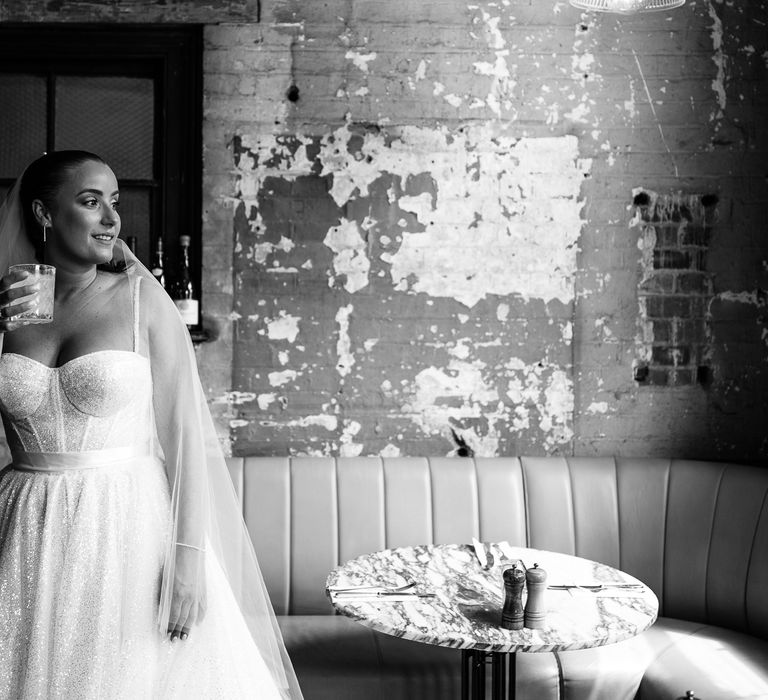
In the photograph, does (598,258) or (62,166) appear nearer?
(62,166)

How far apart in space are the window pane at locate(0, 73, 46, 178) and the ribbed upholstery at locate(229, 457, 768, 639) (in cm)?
152

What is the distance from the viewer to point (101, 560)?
165cm

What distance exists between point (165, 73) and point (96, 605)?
230 cm

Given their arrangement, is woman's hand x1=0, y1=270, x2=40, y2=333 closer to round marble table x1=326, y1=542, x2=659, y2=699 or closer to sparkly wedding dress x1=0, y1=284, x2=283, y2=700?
sparkly wedding dress x1=0, y1=284, x2=283, y2=700

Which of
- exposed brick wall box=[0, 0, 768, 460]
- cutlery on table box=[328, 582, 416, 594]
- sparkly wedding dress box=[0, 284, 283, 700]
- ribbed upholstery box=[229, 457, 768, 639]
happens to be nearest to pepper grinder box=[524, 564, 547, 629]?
cutlery on table box=[328, 582, 416, 594]

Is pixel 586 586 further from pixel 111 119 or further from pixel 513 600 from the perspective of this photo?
pixel 111 119

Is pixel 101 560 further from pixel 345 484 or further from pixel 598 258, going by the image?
pixel 598 258

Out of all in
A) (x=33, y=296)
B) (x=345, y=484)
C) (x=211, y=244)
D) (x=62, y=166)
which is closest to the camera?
(x=33, y=296)

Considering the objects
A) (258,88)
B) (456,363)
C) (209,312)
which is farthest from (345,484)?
(258,88)

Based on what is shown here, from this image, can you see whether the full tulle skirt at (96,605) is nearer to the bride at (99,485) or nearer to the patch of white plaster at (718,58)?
the bride at (99,485)

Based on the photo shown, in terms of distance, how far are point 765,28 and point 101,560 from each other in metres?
3.14

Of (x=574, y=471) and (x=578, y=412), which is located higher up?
(x=578, y=412)

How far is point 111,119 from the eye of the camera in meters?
3.27

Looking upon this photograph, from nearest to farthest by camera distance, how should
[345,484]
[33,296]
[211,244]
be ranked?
[33,296]
[345,484]
[211,244]
